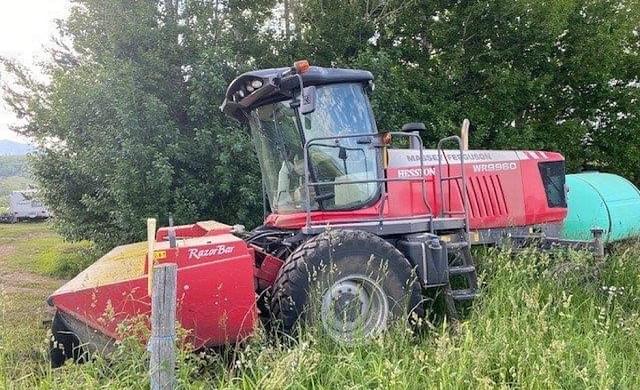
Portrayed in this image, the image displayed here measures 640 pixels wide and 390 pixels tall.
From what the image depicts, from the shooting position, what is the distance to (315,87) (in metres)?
4.49

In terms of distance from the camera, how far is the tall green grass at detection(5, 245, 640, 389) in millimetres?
2973

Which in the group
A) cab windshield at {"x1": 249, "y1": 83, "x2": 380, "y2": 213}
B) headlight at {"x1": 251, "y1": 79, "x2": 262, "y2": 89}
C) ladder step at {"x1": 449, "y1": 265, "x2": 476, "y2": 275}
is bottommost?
ladder step at {"x1": 449, "y1": 265, "x2": 476, "y2": 275}

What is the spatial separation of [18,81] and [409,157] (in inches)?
370

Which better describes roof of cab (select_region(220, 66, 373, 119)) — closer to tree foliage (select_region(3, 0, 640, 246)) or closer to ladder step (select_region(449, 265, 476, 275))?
ladder step (select_region(449, 265, 476, 275))

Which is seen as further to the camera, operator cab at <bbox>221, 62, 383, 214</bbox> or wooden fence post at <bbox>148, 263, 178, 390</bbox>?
operator cab at <bbox>221, 62, 383, 214</bbox>

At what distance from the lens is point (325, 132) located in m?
4.56

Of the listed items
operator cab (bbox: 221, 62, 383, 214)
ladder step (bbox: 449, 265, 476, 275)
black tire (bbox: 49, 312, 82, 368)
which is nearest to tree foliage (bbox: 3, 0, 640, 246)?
operator cab (bbox: 221, 62, 383, 214)

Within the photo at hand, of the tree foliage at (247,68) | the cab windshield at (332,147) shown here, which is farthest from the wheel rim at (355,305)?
the tree foliage at (247,68)

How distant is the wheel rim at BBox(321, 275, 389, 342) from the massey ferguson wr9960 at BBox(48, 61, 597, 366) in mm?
10

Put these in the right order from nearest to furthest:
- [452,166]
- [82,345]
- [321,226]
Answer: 1. [82,345]
2. [321,226]
3. [452,166]

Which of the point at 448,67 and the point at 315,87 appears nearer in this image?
the point at 315,87

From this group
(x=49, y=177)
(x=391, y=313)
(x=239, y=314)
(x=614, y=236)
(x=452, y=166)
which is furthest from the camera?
(x=49, y=177)

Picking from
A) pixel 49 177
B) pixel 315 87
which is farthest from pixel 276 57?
pixel 315 87

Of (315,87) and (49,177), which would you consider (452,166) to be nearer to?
(315,87)
